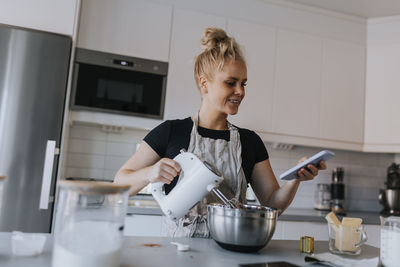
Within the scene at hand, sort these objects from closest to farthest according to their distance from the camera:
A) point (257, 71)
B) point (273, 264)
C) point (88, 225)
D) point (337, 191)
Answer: point (88, 225) → point (273, 264) → point (257, 71) → point (337, 191)

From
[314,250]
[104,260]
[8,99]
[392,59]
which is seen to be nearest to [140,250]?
[104,260]

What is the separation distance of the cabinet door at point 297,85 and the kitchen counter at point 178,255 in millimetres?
1634

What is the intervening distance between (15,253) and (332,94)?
2.60m

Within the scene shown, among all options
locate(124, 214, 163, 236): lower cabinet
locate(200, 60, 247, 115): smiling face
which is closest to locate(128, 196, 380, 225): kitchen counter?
locate(124, 214, 163, 236): lower cabinet

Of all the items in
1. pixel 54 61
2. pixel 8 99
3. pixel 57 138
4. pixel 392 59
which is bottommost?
pixel 57 138

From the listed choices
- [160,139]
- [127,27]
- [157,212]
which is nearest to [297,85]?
[127,27]

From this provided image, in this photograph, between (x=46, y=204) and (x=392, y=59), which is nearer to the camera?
(x=46, y=204)

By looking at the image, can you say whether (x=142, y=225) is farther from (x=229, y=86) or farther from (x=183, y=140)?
(x=229, y=86)

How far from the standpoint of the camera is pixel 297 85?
2777 millimetres

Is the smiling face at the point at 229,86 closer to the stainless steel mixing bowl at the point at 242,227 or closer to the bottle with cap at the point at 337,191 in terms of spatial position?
the stainless steel mixing bowl at the point at 242,227

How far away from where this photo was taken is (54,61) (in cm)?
207

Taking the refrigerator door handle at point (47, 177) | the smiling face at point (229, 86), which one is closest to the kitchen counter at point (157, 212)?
the refrigerator door handle at point (47, 177)

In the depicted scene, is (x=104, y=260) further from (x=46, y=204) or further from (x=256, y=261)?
(x=46, y=204)

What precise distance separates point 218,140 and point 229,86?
8.7 inches
